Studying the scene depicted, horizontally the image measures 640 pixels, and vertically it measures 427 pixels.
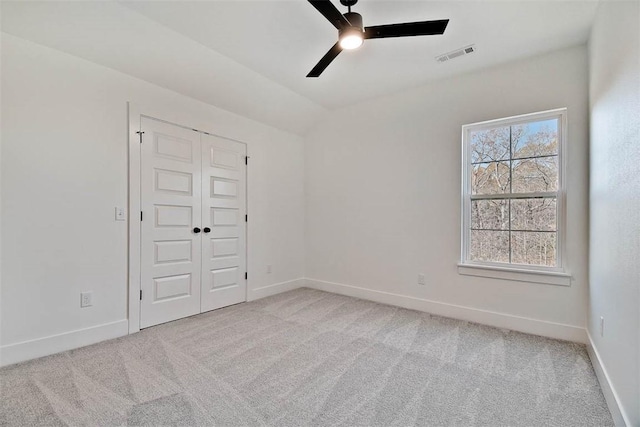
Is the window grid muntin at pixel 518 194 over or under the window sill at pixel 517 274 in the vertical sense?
over

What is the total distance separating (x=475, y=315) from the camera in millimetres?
3137

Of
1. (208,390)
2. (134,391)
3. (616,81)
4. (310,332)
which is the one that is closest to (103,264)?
(134,391)

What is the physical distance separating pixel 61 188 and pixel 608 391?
13.8 feet

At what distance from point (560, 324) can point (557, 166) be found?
1498 millimetres

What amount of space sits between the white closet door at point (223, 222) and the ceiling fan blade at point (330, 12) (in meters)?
2.25

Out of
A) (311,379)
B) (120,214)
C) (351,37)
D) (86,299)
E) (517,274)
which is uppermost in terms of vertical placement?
(351,37)

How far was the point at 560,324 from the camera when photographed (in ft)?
8.84

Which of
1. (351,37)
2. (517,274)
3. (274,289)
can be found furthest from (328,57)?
(274,289)

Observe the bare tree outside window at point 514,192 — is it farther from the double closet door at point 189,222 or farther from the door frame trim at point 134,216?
the door frame trim at point 134,216

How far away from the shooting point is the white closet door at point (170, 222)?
2988 millimetres

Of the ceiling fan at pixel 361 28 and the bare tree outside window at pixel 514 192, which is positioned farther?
the bare tree outside window at pixel 514 192

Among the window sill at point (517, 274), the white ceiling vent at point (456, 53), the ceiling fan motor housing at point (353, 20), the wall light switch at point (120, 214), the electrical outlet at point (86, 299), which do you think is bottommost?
the electrical outlet at point (86, 299)

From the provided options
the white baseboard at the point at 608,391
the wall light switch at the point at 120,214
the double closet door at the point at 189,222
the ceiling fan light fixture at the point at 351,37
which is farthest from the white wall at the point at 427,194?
the wall light switch at the point at 120,214

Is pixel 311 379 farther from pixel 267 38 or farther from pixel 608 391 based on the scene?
pixel 267 38
